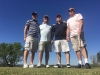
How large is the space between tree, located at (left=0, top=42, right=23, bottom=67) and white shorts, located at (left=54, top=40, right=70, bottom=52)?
51645mm

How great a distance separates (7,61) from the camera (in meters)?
60.9

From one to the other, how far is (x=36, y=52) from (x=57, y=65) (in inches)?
54.8

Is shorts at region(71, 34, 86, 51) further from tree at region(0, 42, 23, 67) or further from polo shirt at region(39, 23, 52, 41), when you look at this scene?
tree at region(0, 42, 23, 67)

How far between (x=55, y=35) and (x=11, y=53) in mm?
54653

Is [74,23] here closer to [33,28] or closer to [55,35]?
[55,35]

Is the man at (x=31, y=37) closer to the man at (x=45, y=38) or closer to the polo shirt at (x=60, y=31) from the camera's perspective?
the man at (x=45, y=38)

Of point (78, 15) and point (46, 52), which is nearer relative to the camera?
point (78, 15)

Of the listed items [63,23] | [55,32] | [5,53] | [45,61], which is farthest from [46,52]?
[5,53]

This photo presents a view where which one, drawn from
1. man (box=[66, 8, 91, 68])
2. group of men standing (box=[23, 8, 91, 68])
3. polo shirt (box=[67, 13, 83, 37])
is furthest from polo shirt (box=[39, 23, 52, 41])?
polo shirt (box=[67, 13, 83, 37])

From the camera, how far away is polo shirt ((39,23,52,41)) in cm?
861

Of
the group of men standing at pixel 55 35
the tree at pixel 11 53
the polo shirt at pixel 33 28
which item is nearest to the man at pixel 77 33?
the group of men standing at pixel 55 35

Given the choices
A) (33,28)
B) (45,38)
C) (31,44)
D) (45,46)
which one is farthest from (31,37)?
(45,46)

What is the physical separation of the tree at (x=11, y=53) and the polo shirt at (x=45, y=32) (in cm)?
5129

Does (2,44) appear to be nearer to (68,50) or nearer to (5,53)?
(5,53)
